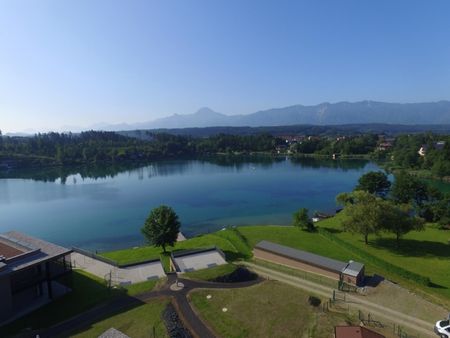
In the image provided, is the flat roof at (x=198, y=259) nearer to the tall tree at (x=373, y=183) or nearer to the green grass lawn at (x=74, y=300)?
the green grass lawn at (x=74, y=300)

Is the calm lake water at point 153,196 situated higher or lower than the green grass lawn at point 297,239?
lower

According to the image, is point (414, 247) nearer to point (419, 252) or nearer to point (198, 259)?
point (419, 252)

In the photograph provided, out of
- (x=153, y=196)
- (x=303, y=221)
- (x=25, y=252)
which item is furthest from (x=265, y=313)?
(x=153, y=196)

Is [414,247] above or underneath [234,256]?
underneath

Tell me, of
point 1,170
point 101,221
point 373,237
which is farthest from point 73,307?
point 1,170

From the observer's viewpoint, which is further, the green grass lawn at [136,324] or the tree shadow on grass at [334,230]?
the tree shadow on grass at [334,230]

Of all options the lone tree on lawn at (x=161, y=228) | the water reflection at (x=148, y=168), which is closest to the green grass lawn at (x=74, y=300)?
the lone tree on lawn at (x=161, y=228)
